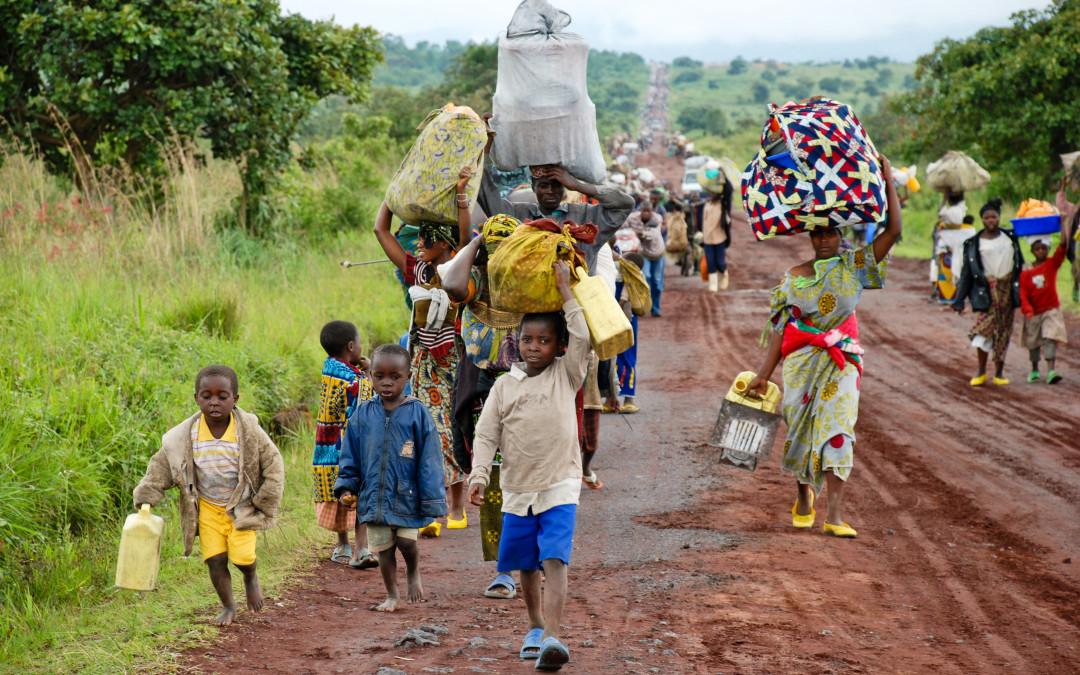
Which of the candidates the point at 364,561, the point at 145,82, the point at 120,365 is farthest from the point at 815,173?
the point at 145,82

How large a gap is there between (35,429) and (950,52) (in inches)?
876

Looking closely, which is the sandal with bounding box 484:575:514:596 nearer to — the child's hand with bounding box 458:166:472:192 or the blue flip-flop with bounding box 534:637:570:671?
the blue flip-flop with bounding box 534:637:570:671

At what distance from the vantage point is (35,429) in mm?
6035

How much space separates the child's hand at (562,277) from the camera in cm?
416

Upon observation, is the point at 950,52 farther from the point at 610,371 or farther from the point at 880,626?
the point at 880,626

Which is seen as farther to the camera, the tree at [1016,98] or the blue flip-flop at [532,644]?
the tree at [1016,98]

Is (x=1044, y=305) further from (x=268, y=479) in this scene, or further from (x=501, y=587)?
(x=268, y=479)

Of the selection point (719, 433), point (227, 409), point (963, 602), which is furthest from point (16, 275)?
point (963, 602)

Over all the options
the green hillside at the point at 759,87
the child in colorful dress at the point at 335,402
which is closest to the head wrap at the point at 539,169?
the child in colorful dress at the point at 335,402

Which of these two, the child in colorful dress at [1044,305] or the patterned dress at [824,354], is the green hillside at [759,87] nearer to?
the child in colorful dress at [1044,305]

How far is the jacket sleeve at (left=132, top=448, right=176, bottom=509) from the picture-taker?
4375 mm

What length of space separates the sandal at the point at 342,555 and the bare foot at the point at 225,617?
3.75 ft

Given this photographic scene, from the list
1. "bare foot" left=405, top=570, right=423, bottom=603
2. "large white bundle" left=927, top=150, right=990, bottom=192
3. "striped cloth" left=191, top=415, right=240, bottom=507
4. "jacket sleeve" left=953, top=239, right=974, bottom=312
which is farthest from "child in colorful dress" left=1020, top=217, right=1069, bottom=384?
"striped cloth" left=191, top=415, right=240, bottom=507

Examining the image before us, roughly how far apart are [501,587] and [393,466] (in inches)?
35.8
